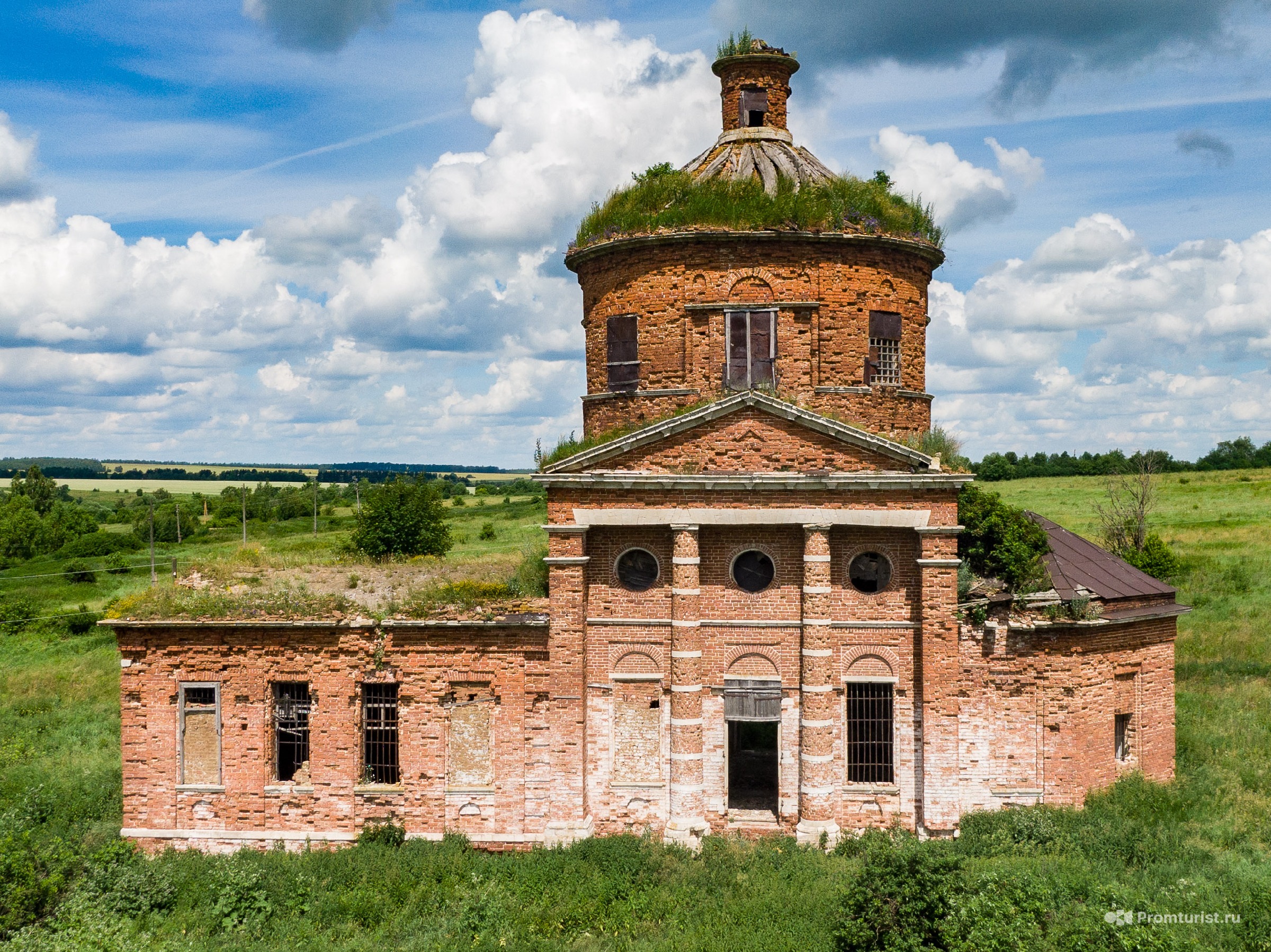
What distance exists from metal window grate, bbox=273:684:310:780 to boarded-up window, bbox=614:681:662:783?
5986mm

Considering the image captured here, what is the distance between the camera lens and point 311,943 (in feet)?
47.1

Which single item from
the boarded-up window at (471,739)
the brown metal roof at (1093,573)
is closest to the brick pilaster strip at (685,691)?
the boarded-up window at (471,739)

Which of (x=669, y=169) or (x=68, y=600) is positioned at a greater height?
(x=669, y=169)

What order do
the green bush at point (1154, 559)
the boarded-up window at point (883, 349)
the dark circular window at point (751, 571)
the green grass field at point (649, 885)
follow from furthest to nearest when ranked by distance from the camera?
the green bush at point (1154, 559) < the boarded-up window at point (883, 349) < the dark circular window at point (751, 571) < the green grass field at point (649, 885)

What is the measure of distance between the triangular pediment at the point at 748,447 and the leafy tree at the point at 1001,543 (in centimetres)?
214

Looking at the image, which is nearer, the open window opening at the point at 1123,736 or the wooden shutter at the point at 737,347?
the open window opening at the point at 1123,736

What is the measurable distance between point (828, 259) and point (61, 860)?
59.3 feet

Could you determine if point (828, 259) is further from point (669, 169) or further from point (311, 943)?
point (311, 943)

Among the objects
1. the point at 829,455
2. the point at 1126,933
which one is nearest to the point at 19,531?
the point at 829,455

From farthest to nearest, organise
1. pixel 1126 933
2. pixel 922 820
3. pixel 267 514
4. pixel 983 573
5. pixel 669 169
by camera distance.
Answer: pixel 267 514
pixel 669 169
pixel 983 573
pixel 922 820
pixel 1126 933

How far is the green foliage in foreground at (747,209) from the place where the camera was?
1997 centimetres

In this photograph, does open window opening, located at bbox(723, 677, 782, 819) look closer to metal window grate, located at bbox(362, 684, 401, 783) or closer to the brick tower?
the brick tower

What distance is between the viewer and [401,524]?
34719mm

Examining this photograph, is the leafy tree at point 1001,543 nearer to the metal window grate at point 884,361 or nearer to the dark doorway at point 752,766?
the metal window grate at point 884,361
